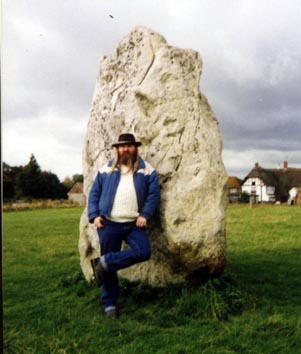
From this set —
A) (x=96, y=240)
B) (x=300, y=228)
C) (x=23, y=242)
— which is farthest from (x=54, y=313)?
(x=300, y=228)

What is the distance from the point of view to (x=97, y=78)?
8.70 meters

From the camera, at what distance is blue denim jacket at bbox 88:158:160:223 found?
6574mm

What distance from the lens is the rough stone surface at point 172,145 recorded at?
22.1 ft

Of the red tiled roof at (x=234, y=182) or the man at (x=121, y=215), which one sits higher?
the red tiled roof at (x=234, y=182)

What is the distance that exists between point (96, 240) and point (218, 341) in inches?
122

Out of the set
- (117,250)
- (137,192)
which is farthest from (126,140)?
(117,250)

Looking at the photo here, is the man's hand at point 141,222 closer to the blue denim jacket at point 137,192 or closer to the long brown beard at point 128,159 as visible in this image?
the blue denim jacket at point 137,192

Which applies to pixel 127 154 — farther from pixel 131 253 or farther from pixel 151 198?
pixel 131 253

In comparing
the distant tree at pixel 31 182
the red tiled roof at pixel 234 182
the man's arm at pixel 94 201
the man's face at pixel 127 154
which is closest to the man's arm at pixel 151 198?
the man's face at pixel 127 154

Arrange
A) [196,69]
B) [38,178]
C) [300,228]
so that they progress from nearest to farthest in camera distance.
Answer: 1. [196,69]
2. [300,228]
3. [38,178]

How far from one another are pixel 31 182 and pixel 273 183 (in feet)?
107

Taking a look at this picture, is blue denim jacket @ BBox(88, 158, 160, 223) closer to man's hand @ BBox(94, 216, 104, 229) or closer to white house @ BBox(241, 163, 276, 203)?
man's hand @ BBox(94, 216, 104, 229)

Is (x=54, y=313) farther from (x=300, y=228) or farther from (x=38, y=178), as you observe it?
(x=38, y=178)

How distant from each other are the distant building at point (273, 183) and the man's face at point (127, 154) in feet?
196
